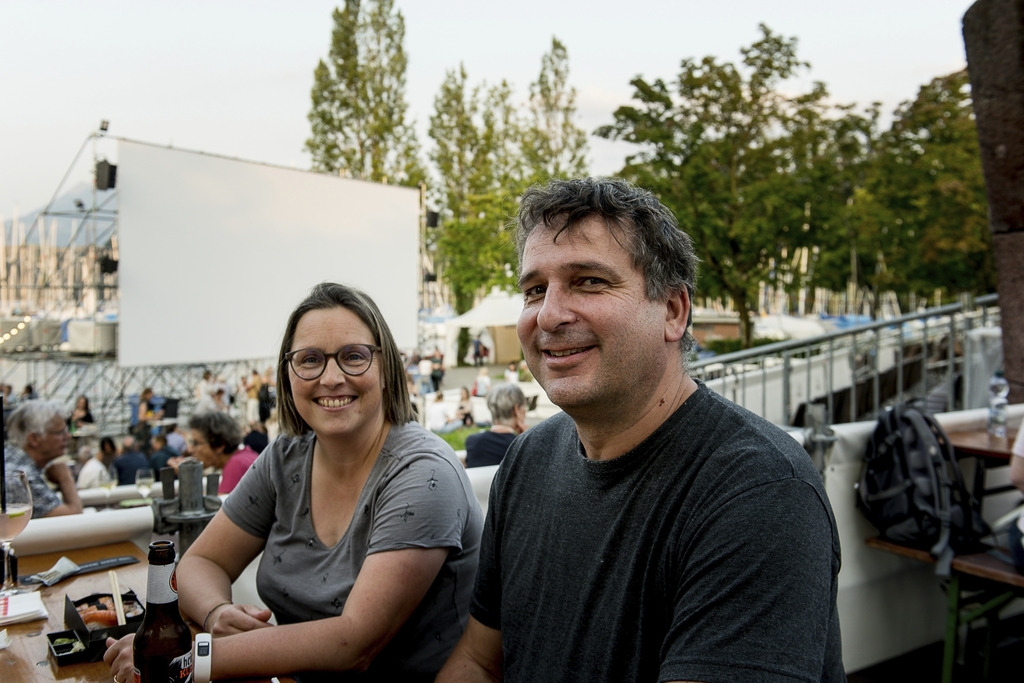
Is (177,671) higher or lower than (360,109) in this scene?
lower

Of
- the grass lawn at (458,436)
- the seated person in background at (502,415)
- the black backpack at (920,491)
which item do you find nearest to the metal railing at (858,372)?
the seated person in background at (502,415)

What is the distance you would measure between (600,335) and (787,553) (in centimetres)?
48

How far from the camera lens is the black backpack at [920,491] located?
315 centimetres

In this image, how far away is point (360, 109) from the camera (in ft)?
82.0

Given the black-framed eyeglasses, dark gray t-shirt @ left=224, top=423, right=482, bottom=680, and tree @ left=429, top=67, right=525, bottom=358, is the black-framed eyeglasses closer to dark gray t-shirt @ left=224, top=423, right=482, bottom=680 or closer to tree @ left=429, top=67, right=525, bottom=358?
dark gray t-shirt @ left=224, top=423, right=482, bottom=680

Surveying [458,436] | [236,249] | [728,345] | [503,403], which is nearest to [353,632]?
[503,403]

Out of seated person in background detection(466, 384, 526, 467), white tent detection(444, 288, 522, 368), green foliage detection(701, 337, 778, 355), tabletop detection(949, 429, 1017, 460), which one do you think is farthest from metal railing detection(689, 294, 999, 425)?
green foliage detection(701, 337, 778, 355)

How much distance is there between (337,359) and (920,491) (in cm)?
253

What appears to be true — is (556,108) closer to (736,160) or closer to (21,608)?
(736,160)

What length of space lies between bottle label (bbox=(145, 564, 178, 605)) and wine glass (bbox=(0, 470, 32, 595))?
0.82 metres

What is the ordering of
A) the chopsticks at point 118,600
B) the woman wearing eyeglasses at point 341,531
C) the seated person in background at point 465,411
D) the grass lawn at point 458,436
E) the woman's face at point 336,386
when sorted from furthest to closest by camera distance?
the seated person in background at point 465,411, the grass lawn at point 458,436, the woman's face at point 336,386, the chopsticks at point 118,600, the woman wearing eyeglasses at point 341,531

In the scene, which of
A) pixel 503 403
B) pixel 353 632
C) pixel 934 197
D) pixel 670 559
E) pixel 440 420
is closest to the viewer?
pixel 670 559

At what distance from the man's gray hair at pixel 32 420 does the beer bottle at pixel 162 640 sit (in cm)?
382

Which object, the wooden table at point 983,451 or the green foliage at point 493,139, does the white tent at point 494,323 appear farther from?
the wooden table at point 983,451
